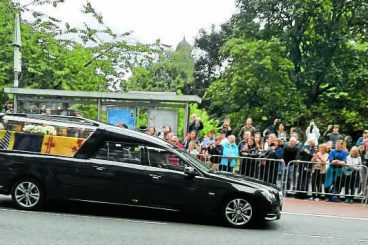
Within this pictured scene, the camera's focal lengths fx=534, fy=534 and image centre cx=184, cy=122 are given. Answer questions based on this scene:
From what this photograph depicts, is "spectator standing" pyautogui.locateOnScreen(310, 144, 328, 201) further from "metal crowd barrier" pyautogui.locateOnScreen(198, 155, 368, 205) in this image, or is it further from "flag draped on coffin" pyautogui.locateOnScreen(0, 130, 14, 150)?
"flag draped on coffin" pyautogui.locateOnScreen(0, 130, 14, 150)

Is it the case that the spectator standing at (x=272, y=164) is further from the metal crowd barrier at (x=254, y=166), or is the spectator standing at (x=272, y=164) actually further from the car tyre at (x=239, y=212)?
the car tyre at (x=239, y=212)

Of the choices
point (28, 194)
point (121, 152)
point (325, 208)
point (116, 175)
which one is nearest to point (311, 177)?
point (325, 208)

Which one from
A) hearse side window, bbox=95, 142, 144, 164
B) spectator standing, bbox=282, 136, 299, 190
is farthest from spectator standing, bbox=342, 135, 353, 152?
hearse side window, bbox=95, 142, 144, 164

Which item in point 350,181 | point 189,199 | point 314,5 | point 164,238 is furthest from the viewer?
point 314,5

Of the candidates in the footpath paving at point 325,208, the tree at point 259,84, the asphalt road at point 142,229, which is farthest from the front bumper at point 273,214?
the tree at point 259,84

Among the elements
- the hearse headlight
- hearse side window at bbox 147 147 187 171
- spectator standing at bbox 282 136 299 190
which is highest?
hearse side window at bbox 147 147 187 171

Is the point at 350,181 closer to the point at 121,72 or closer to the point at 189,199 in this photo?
the point at 189,199

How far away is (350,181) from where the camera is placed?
45.3 feet

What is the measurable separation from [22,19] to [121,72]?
A: 5754 mm

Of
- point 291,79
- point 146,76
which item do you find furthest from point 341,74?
point 146,76

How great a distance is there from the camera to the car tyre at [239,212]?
31.4ft

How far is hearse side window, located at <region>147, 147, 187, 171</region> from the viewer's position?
9.86 m

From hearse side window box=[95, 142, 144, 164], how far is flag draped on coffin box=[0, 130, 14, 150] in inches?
71.7

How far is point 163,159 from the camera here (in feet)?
32.6
